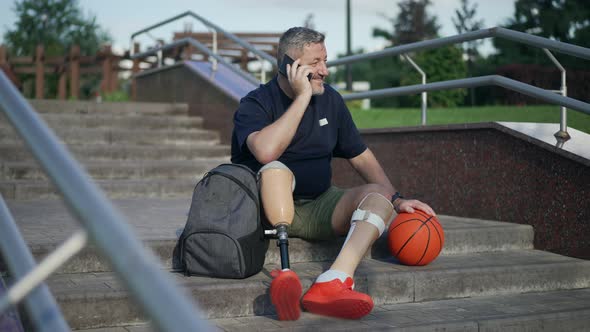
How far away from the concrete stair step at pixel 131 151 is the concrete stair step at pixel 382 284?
4.16m

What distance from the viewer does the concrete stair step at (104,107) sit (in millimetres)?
9492

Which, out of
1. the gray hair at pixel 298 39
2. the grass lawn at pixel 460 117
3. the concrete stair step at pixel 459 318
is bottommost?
the concrete stair step at pixel 459 318

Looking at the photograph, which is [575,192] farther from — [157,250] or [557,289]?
[157,250]

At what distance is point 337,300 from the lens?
3.50m

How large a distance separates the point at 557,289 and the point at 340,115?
69.5 inches

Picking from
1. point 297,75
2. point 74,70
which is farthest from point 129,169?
point 74,70

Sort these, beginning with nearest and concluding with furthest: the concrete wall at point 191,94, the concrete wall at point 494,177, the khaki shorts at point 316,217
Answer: the khaki shorts at point 316,217, the concrete wall at point 494,177, the concrete wall at point 191,94

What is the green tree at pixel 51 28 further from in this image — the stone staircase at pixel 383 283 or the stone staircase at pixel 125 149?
the stone staircase at pixel 383 283

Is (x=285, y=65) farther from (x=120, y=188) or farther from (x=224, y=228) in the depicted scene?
(x=120, y=188)

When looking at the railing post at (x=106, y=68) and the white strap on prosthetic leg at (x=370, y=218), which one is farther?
the railing post at (x=106, y=68)

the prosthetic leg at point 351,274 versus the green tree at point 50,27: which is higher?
the green tree at point 50,27

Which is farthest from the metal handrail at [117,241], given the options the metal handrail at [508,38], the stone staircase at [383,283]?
the metal handrail at [508,38]

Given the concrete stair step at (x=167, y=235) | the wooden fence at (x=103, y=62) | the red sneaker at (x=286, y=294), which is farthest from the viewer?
the wooden fence at (x=103, y=62)

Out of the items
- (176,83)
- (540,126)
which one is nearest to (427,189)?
(540,126)
